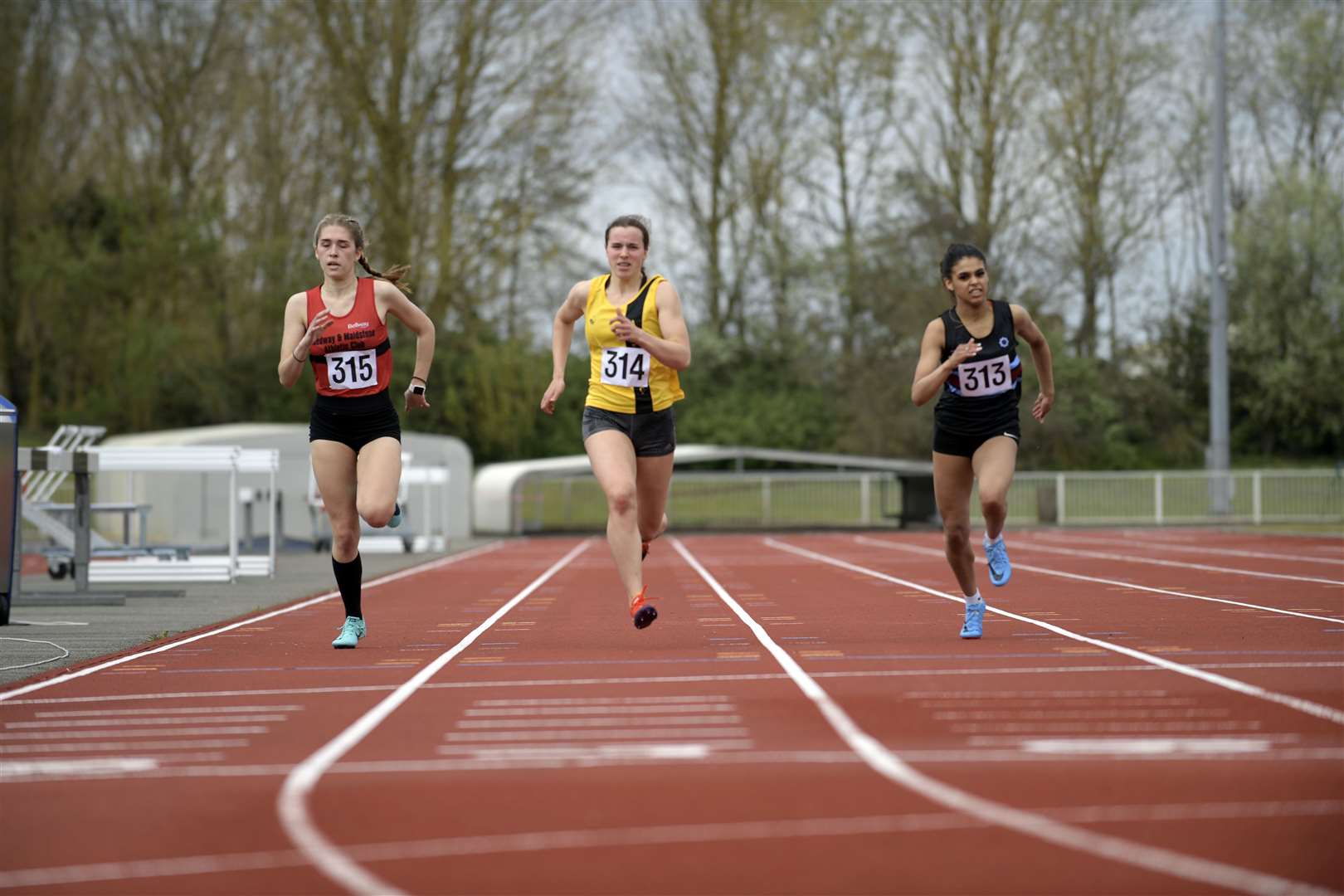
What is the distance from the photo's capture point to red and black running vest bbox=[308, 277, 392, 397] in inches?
345

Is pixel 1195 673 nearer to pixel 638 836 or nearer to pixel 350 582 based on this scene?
pixel 638 836

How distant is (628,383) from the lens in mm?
8828

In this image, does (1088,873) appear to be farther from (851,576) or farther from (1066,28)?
(1066,28)

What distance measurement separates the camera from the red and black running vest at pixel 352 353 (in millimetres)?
8773

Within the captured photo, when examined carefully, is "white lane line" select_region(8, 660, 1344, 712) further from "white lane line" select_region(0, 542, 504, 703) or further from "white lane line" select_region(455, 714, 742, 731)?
"white lane line" select_region(455, 714, 742, 731)

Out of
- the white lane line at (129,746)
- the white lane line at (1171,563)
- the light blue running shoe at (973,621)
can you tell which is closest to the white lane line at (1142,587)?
the white lane line at (1171,563)

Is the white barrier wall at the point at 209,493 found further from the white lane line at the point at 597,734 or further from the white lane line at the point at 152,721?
the white lane line at the point at 597,734

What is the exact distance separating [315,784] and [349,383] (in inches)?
170

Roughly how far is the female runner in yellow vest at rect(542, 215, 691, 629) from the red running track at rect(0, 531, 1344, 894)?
76 centimetres

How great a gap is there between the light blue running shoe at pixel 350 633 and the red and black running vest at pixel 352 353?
4.07ft

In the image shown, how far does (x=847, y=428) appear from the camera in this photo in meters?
49.2

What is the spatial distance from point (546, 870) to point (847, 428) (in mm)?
45843

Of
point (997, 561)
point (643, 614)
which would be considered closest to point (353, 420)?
point (643, 614)

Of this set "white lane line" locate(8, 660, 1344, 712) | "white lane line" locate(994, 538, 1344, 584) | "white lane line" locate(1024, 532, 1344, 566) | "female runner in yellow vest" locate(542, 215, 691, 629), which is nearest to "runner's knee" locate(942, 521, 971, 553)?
"female runner in yellow vest" locate(542, 215, 691, 629)
